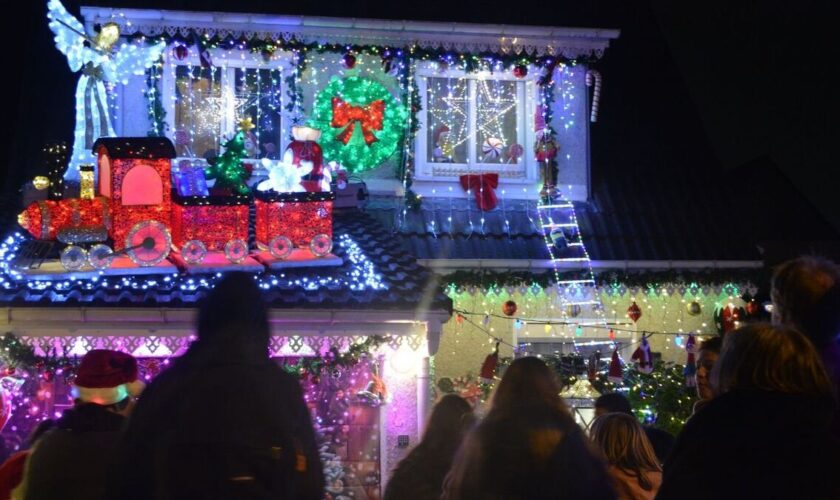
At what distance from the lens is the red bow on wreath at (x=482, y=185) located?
12.5m

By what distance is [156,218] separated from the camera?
1012 centimetres

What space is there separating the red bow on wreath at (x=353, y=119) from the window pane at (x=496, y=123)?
1413 mm

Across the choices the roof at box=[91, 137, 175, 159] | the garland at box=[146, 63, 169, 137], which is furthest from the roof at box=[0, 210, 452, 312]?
the garland at box=[146, 63, 169, 137]

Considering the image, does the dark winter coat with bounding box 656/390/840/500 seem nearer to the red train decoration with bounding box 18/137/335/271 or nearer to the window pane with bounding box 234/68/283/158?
the red train decoration with bounding box 18/137/335/271

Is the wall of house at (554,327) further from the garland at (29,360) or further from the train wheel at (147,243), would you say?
the garland at (29,360)

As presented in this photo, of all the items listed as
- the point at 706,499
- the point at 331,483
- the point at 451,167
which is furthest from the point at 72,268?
the point at 706,499

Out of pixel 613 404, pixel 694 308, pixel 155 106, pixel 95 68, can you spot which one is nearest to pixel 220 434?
pixel 613 404

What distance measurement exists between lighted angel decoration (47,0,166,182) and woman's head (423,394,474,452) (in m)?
7.33

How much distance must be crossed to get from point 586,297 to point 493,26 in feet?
11.9

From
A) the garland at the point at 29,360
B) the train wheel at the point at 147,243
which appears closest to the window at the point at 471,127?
the train wheel at the point at 147,243

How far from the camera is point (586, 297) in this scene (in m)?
12.2

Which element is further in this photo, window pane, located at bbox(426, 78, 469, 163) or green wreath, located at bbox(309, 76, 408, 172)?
window pane, located at bbox(426, 78, 469, 163)

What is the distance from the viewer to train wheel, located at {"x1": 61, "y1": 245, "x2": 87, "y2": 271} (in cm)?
959

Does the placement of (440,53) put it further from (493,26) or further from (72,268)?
(72,268)
